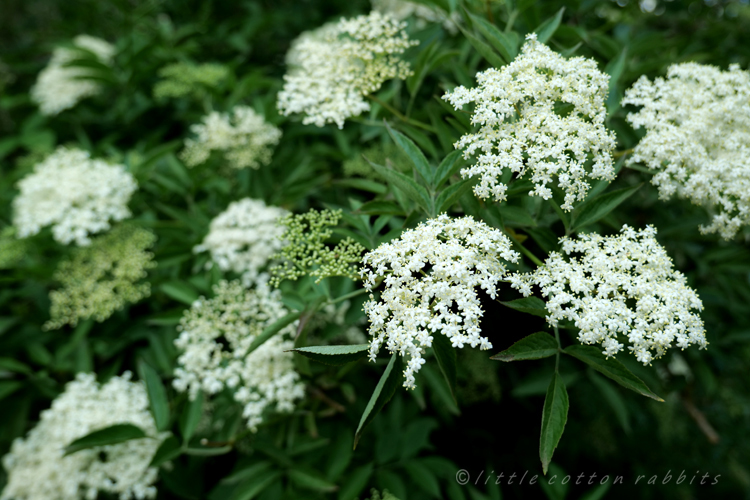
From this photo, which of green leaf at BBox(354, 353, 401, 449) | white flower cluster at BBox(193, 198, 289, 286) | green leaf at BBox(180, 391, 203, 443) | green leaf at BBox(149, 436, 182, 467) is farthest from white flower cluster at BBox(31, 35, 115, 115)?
green leaf at BBox(354, 353, 401, 449)

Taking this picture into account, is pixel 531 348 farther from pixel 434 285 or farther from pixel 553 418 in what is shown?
pixel 434 285

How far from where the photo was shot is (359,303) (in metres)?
2.48

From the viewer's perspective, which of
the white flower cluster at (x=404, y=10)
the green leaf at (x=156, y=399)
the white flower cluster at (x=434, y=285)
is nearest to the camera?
the white flower cluster at (x=434, y=285)

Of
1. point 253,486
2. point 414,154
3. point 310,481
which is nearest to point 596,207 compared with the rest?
point 414,154

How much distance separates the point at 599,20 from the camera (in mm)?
3586

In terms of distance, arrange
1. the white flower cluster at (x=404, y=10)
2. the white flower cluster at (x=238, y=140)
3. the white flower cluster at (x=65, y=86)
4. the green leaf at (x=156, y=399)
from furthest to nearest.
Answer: the white flower cluster at (x=65, y=86) < the white flower cluster at (x=404, y=10) < the white flower cluster at (x=238, y=140) < the green leaf at (x=156, y=399)

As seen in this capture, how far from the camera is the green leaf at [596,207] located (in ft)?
5.76

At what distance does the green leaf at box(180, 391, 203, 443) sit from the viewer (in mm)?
2408

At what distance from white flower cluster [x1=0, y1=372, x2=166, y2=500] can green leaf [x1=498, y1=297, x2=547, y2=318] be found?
1.99 m

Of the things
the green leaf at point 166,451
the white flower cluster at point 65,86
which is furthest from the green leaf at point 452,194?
the white flower cluster at point 65,86

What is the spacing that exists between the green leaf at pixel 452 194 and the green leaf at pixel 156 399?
5.89ft

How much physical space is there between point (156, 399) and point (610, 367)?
2.17m

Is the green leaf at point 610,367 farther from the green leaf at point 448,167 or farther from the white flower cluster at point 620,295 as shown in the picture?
the green leaf at point 448,167

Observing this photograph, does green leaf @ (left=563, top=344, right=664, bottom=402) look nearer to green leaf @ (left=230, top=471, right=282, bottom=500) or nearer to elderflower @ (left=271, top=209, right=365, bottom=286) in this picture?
elderflower @ (left=271, top=209, right=365, bottom=286)
